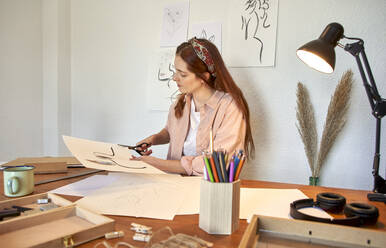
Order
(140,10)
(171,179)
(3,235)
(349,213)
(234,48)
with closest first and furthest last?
(3,235) → (349,213) → (171,179) → (234,48) → (140,10)

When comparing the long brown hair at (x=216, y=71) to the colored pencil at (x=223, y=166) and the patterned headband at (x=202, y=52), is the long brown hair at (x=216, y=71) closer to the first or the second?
the patterned headband at (x=202, y=52)

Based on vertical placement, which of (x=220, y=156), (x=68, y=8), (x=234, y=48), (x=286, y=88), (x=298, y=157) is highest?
(x=68, y=8)

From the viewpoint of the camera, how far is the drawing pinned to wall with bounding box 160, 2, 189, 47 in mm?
1815

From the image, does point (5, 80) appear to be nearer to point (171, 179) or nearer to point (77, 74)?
point (77, 74)

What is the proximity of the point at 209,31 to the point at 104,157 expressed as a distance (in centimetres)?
113

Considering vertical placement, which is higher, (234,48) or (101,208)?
(234,48)

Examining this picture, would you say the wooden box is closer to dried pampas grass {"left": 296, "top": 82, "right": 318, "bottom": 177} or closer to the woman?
the woman

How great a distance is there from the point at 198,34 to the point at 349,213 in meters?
1.42

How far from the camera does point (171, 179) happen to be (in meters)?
0.97

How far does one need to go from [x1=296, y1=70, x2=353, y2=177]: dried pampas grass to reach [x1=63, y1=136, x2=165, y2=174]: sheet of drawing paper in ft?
2.94

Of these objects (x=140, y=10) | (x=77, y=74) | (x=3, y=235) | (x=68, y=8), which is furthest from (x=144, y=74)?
(x=3, y=235)

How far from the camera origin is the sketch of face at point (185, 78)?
135 centimetres

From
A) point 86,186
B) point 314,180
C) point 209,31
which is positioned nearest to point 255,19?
point 209,31

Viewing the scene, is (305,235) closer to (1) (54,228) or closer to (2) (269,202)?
(2) (269,202)
